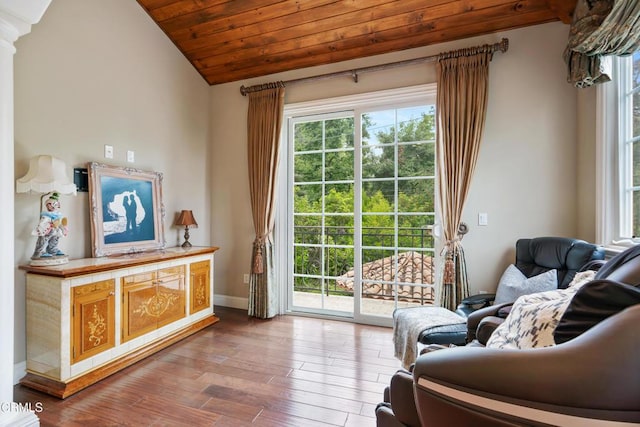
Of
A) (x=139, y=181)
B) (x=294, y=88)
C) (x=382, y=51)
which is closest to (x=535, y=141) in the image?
(x=382, y=51)

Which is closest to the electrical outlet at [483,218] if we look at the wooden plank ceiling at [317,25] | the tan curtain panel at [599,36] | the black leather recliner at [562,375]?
the tan curtain panel at [599,36]

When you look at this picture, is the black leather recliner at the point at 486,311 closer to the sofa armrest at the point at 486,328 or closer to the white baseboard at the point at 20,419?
the sofa armrest at the point at 486,328

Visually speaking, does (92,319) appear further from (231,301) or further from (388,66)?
(388,66)

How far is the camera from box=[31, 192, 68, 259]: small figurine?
2.18 metres

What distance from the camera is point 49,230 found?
2203mm

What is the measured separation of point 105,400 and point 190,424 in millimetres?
695

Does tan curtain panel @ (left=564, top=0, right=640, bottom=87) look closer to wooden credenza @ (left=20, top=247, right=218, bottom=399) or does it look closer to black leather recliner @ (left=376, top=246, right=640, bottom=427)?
black leather recliner @ (left=376, top=246, right=640, bottom=427)

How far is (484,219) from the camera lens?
292 cm

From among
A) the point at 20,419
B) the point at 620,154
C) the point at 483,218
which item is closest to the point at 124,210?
the point at 20,419

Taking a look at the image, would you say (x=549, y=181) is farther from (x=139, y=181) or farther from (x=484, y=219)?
(x=139, y=181)

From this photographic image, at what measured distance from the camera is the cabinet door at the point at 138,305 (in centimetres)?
244

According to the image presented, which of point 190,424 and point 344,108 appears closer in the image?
point 190,424

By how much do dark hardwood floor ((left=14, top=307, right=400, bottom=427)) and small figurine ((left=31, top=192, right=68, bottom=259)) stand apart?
0.94 metres

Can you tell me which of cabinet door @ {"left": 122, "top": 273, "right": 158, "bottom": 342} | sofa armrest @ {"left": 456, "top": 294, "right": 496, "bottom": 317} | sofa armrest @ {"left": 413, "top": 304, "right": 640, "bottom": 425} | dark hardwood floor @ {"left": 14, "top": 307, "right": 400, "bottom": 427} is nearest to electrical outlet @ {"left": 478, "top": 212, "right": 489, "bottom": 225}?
sofa armrest @ {"left": 456, "top": 294, "right": 496, "bottom": 317}
